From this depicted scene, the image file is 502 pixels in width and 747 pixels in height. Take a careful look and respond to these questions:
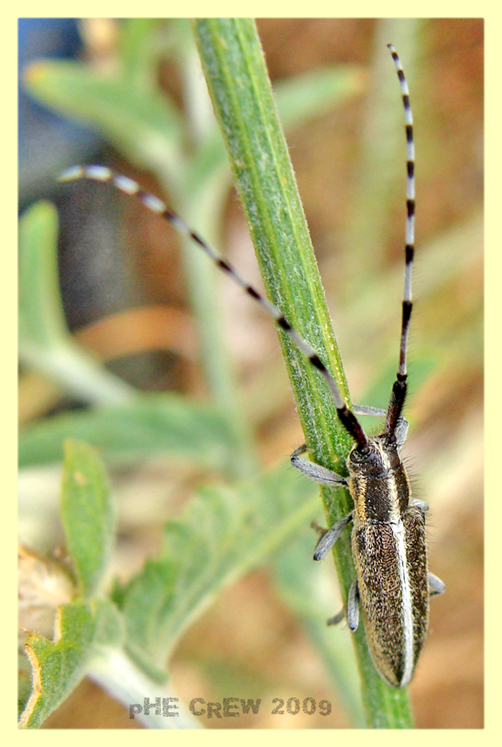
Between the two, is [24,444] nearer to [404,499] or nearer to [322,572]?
[322,572]

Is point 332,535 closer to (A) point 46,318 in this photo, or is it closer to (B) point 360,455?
(B) point 360,455

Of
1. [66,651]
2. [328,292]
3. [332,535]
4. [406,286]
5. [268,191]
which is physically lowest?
[66,651]

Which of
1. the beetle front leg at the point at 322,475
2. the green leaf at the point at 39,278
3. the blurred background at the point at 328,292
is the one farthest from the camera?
the blurred background at the point at 328,292

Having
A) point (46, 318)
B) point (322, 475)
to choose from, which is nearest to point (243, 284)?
point (322, 475)

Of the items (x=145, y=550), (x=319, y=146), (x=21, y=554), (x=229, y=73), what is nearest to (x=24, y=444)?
(x=21, y=554)

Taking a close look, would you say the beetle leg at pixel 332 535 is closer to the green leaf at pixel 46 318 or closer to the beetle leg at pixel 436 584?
the beetle leg at pixel 436 584

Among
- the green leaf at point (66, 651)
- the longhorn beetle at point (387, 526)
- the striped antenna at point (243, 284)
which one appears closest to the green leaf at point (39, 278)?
the longhorn beetle at point (387, 526)

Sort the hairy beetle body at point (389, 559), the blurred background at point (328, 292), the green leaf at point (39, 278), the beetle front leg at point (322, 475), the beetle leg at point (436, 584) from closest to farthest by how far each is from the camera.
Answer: the beetle front leg at point (322, 475) < the hairy beetle body at point (389, 559) < the beetle leg at point (436, 584) < the green leaf at point (39, 278) < the blurred background at point (328, 292)
